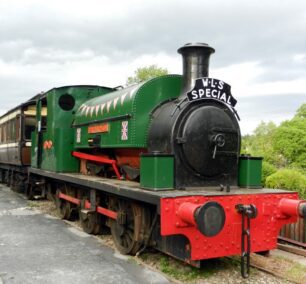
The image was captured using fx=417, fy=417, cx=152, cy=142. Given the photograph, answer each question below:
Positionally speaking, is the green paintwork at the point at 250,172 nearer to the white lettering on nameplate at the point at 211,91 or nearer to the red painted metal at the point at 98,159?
the white lettering on nameplate at the point at 211,91

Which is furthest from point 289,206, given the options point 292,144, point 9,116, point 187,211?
point 292,144

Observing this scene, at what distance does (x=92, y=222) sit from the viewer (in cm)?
751

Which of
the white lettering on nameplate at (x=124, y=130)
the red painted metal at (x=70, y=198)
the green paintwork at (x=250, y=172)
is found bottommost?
the red painted metal at (x=70, y=198)

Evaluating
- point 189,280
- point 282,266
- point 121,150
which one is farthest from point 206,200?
point 121,150

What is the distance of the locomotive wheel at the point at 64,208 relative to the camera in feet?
29.6

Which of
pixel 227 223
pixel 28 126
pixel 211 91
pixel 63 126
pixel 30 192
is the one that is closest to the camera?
pixel 227 223

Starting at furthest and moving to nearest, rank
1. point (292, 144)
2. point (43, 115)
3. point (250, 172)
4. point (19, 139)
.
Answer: point (292, 144) < point (19, 139) < point (43, 115) < point (250, 172)

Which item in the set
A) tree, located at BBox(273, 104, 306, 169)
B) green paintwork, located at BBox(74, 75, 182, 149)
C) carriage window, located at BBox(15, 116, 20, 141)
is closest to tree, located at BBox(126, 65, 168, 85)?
tree, located at BBox(273, 104, 306, 169)

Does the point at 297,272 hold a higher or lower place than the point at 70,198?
lower

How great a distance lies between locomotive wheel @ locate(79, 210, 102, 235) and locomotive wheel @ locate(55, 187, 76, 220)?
1.20m

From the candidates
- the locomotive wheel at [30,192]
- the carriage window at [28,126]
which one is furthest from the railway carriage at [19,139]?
the locomotive wheel at [30,192]

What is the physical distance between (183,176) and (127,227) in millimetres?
1391

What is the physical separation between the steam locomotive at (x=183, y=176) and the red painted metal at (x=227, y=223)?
1 centimetres

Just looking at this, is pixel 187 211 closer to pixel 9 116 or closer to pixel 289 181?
pixel 289 181
